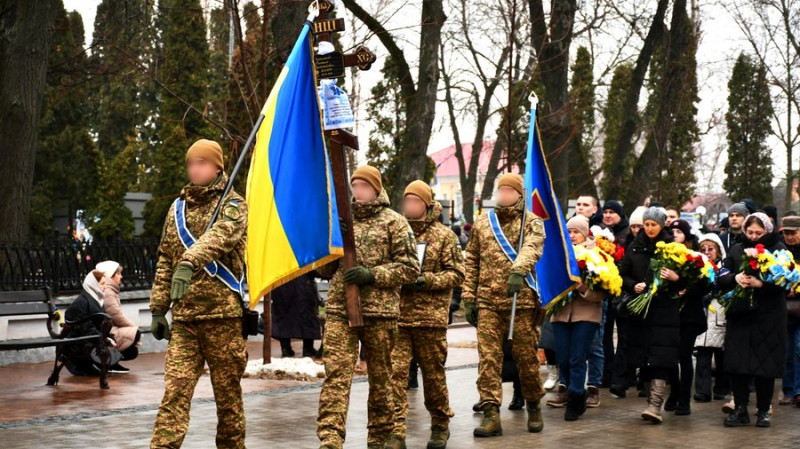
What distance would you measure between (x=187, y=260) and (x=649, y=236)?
17.7 ft

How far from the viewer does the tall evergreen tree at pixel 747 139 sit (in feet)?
177

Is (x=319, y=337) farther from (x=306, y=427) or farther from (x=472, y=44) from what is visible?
(x=472, y=44)

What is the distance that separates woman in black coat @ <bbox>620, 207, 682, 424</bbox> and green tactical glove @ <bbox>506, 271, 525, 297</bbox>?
1.93 meters

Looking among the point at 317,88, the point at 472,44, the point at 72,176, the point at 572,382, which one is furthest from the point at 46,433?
the point at 472,44

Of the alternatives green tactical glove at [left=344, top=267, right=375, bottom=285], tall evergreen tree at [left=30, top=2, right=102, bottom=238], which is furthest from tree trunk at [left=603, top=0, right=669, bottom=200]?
green tactical glove at [left=344, top=267, right=375, bottom=285]

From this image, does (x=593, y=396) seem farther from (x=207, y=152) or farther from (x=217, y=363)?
(x=207, y=152)

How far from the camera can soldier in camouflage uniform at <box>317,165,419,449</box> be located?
7336 millimetres

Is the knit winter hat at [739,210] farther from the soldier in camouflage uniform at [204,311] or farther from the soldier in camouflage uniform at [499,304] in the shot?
the soldier in camouflage uniform at [204,311]

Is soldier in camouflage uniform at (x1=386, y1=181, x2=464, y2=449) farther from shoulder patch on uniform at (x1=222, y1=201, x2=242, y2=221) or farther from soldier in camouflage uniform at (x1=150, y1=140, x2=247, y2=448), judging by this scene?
shoulder patch on uniform at (x1=222, y1=201, x2=242, y2=221)

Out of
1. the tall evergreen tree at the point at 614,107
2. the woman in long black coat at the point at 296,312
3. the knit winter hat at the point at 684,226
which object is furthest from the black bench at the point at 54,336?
the tall evergreen tree at the point at 614,107

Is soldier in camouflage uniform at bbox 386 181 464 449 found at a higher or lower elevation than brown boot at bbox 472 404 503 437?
higher

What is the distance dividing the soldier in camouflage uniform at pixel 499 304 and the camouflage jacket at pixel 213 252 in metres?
2.73

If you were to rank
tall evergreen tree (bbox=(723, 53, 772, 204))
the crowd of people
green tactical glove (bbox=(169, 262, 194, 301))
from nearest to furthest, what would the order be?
green tactical glove (bbox=(169, 262, 194, 301)), the crowd of people, tall evergreen tree (bbox=(723, 53, 772, 204))

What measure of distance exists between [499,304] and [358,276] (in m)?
→ 2.07
